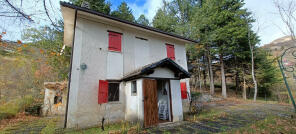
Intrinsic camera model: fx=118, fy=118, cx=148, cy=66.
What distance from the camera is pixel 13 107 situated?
790 centimetres

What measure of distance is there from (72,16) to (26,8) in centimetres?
383

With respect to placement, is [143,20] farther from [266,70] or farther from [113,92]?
[266,70]

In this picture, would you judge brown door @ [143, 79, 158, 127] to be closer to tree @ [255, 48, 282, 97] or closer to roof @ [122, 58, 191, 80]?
roof @ [122, 58, 191, 80]

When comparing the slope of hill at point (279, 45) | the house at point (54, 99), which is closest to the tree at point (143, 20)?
the house at point (54, 99)

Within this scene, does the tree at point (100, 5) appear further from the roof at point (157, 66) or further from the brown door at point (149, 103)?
the brown door at point (149, 103)

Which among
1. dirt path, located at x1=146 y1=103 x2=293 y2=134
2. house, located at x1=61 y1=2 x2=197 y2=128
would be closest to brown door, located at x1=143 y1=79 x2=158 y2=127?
house, located at x1=61 y1=2 x2=197 y2=128

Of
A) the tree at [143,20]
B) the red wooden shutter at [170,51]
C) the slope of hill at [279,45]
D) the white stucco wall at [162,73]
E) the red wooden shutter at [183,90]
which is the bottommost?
the red wooden shutter at [183,90]

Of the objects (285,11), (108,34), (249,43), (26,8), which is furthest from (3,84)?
(249,43)

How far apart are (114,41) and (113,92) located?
309cm

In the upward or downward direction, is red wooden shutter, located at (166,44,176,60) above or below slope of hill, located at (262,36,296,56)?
below

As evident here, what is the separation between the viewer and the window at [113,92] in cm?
673

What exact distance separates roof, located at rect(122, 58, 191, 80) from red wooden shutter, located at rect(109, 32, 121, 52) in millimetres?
1887

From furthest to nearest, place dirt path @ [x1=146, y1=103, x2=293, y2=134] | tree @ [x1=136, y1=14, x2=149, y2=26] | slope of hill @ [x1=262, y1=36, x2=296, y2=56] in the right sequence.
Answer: tree @ [x1=136, y1=14, x2=149, y2=26], slope of hill @ [x1=262, y1=36, x2=296, y2=56], dirt path @ [x1=146, y1=103, x2=293, y2=134]

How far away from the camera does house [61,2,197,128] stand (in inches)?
224
